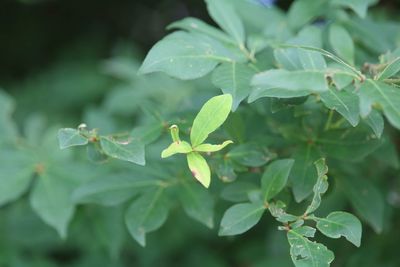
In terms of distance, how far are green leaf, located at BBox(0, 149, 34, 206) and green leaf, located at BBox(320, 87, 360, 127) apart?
0.81 metres

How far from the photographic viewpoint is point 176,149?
973 millimetres

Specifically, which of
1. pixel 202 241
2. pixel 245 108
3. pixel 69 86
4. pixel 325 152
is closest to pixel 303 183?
pixel 325 152

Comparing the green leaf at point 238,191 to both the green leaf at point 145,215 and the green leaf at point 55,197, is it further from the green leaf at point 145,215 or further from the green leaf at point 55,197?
the green leaf at point 55,197

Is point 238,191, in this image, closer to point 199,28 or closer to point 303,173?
point 303,173

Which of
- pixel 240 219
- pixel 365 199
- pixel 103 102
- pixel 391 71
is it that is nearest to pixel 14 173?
pixel 240 219

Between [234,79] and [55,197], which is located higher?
[234,79]

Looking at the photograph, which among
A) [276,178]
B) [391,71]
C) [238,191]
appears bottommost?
[238,191]

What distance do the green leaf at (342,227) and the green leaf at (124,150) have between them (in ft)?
0.97

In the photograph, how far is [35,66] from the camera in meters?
3.19

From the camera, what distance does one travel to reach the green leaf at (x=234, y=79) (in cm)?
107

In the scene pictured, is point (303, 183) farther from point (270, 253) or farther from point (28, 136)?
point (28, 136)

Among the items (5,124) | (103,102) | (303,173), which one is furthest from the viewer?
(103,102)

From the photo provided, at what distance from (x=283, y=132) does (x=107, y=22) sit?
2.00 meters

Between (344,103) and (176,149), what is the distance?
26 cm
